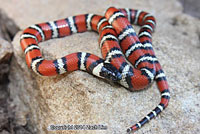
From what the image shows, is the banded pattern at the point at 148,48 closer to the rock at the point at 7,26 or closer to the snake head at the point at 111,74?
the snake head at the point at 111,74

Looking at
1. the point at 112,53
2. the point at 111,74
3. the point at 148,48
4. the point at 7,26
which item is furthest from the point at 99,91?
the point at 7,26

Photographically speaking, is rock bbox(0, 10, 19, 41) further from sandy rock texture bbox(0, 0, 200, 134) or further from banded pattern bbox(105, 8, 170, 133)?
banded pattern bbox(105, 8, 170, 133)

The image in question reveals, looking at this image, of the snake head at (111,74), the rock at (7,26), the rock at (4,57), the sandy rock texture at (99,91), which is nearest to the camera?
the sandy rock texture at (99,91)

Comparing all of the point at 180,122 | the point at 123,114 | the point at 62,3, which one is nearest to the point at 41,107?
the point at 123,114

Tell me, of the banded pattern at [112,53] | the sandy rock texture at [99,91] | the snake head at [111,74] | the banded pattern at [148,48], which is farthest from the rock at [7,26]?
the snake head at [111,74]

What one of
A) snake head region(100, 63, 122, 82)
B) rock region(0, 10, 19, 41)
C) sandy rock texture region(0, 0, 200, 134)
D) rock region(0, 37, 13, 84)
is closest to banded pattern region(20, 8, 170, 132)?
snake head region(100, 63, 122, 82)

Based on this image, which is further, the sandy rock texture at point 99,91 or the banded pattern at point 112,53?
the banded pattern at point 112,53
